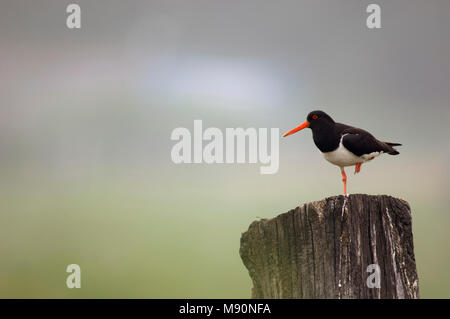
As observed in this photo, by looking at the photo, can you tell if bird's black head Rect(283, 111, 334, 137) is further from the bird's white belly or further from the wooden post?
the wooden post

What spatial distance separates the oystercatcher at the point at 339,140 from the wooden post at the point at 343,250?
2.95 meters

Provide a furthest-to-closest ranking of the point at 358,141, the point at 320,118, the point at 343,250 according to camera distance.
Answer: the point at 320,118 < the point at 358,141 < the point at 343,250

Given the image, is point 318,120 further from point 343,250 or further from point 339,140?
point 343,250

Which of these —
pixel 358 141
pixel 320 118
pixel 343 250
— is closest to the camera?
pixel 343 250

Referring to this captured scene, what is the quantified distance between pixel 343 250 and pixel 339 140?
10.8ft

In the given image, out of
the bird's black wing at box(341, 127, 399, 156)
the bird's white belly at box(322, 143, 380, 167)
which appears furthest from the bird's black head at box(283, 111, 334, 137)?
the bird's white belly at box(322, 143, 380, 167)

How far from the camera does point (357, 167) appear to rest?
6.88m

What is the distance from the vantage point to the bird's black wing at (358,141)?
20.3 ft

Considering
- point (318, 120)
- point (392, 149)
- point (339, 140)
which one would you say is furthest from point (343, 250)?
point (392, 149)

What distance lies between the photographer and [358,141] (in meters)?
6.19

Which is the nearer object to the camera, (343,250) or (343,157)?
(343,250)

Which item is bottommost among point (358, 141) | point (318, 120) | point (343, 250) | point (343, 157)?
point (343, 250)
